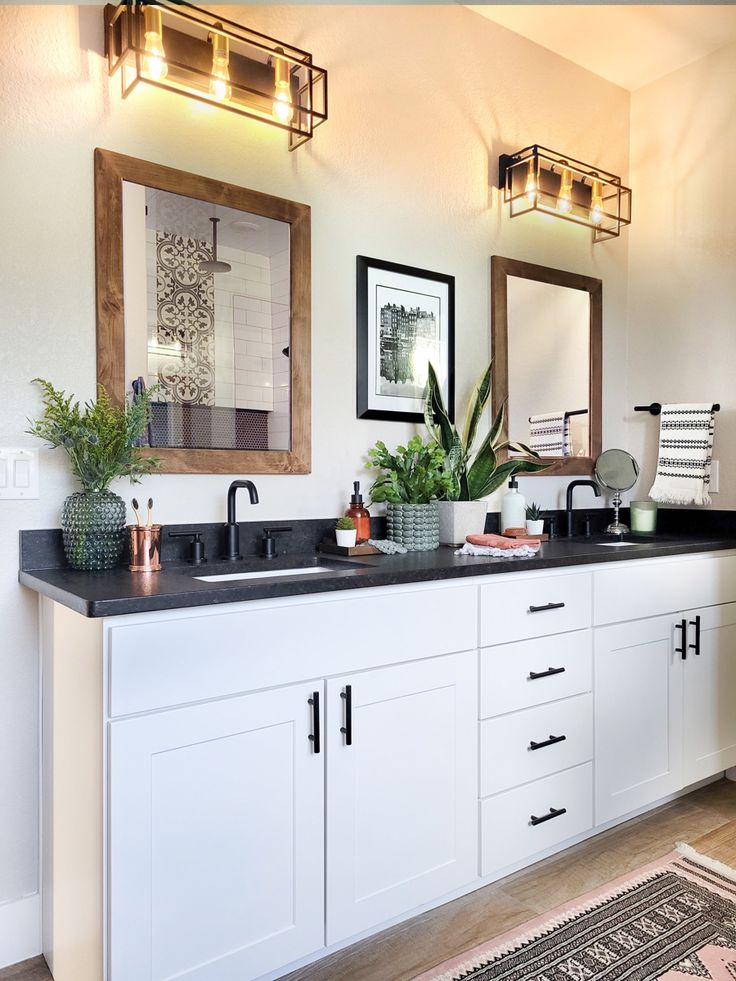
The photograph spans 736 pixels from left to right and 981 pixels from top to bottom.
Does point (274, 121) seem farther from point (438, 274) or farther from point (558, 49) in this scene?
point (558, 49)

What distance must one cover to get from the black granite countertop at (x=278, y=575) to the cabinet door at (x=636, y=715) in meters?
0.27

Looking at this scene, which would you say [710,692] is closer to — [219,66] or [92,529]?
[92,529]

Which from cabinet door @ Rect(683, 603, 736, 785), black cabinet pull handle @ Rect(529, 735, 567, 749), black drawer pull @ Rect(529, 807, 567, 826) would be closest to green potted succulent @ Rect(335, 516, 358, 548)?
black cabinet pull handle @ Rect(529, 735, 567, 749)

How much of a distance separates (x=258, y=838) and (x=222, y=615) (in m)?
0.49

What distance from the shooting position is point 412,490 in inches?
94.6

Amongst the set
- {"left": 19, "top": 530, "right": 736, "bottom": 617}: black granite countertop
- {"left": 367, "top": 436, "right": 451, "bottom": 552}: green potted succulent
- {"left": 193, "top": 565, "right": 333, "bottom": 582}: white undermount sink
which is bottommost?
{"left": 193, "top": 565, "right": 333, "bottom": 582}: white undermount sink

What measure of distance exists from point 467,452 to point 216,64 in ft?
4.63

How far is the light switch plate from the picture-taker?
1.79 metres

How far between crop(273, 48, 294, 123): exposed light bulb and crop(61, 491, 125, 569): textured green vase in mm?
1192

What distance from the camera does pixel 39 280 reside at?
184 centimetres

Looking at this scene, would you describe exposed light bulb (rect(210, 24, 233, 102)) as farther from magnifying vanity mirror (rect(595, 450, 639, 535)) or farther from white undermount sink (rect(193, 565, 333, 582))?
magnifying vanity mirror (rect(595, 450, 639, 535))

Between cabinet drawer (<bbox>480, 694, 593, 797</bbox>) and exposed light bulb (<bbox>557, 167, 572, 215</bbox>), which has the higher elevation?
exposed light bulb (<bbox>557, 167, 572, 215</bbox>)

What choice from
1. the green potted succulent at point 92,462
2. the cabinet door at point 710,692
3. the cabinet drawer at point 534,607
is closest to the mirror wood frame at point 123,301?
the green potted succulent at point 92,462

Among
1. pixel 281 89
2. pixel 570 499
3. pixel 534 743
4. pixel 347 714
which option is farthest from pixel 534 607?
pixel 281 89
